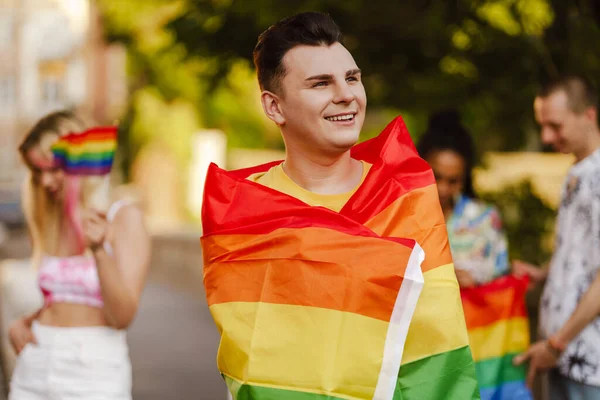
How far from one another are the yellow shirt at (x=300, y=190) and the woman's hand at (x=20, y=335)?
1359mm

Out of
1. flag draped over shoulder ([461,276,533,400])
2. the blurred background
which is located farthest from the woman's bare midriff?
flag draped over shoulder ([461,276,533,400])

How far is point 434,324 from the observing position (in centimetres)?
277

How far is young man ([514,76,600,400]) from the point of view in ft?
13.3

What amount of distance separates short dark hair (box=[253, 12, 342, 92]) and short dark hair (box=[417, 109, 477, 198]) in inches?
78.8

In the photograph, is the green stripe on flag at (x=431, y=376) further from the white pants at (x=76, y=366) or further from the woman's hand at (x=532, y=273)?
the woman's hand at (x=532, y=273)

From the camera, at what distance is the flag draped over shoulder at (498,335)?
4500 mm

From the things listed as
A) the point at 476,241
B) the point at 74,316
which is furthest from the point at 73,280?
the point at 476,241

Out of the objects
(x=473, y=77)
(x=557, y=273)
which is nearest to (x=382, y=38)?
(x=473, y=77)

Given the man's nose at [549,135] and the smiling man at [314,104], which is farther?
the man's nose at [549,135]

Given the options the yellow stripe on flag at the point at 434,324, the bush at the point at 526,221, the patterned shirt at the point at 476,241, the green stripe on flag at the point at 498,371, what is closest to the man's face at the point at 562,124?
the patterned shirt at the point at 476,241

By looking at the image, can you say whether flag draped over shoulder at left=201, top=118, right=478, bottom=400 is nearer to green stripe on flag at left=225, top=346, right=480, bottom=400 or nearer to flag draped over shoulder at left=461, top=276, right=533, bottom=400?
green stripe on flag at left=225, top=346, right=480, bottom=400

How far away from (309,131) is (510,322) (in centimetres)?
207

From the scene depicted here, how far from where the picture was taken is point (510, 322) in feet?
15.1

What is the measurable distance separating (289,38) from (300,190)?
1.48ft
